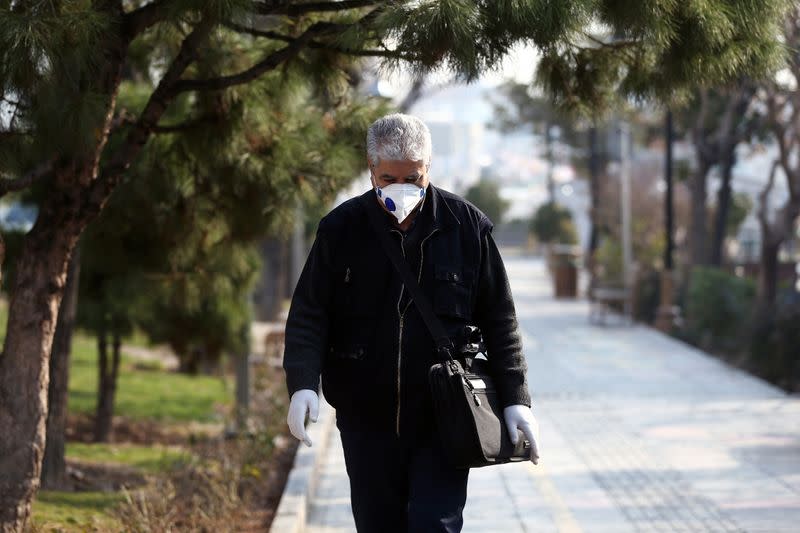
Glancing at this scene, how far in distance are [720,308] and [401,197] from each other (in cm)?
1372

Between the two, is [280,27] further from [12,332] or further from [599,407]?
[599,407]

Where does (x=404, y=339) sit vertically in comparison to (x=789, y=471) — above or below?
above

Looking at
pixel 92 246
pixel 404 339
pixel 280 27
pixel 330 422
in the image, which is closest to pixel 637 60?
pixel 280 27

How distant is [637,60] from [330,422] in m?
6.02

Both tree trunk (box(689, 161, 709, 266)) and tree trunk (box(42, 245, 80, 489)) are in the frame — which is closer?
tree trunk (box(42, 245, 80, 489))

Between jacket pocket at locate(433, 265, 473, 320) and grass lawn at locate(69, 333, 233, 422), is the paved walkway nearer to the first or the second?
jacket pocket at locate(433, 265, 473, 320)

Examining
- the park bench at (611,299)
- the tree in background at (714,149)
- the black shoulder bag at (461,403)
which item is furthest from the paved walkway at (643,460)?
the tree in background at (714,149)

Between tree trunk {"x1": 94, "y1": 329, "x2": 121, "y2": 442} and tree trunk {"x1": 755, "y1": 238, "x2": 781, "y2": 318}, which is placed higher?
tree trunk {"x1": 755, "y1": 238, "x2": 781, "y2": 318}

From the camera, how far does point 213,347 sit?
1149 centimetres

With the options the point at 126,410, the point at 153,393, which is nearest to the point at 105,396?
the point at 126,410

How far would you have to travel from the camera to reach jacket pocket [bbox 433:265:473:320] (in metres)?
4.05

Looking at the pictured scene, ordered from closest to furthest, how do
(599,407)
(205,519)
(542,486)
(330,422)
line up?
(205,519), (542,486), (330,422), (599,407)

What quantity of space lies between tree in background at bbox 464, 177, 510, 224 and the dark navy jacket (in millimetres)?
51770

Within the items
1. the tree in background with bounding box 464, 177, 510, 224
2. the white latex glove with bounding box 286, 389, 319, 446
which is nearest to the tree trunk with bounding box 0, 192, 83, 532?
the white latex glove with bounding box 286, 389, 319, 446
